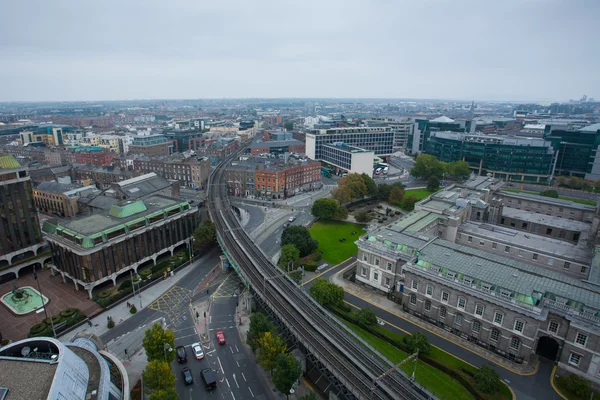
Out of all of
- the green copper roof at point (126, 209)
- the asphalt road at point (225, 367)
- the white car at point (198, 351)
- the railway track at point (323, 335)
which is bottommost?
the asphalt road at point (225, 367)

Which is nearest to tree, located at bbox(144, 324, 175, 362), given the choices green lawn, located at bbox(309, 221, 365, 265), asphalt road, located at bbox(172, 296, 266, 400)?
asphalt road, located at bbox(172, 296, 266, 400)

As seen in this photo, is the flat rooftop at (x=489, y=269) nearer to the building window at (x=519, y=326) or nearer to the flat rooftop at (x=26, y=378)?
the building window at (x=519, y=326)

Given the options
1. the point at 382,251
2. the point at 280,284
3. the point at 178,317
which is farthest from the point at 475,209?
the point at 178,317

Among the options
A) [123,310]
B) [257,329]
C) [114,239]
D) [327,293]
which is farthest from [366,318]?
[114,239]

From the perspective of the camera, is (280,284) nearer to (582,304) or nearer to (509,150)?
(582,304)

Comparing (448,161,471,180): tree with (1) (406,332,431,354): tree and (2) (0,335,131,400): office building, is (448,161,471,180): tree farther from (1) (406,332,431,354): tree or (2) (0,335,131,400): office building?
(2) (0,335,131,400): office building

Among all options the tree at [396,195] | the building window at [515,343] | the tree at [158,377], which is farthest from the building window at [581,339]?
the tree at [396,195]

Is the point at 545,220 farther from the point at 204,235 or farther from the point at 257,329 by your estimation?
the point at 204,235
